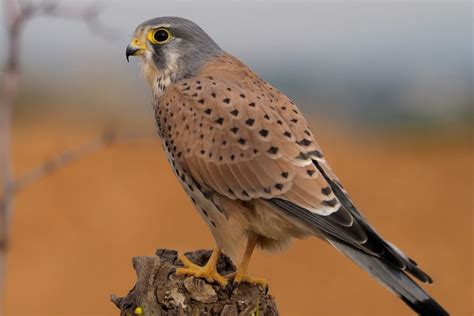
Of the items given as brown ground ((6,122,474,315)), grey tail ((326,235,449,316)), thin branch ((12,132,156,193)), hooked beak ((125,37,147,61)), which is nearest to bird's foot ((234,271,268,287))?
grey tail ((326,235,449,316))

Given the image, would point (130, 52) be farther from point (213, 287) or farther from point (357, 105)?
point (357, 105)

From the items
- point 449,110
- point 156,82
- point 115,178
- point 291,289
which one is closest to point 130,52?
point 156,82

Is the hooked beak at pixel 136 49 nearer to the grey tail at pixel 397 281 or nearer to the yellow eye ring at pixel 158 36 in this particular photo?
the yellow eye ring at pixel 158 36

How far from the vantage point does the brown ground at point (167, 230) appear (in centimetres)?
1722

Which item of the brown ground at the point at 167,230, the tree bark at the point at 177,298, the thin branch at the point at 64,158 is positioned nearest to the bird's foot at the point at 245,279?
the tree bark at the point at 177,298

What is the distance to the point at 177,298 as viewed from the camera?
19.4 feet

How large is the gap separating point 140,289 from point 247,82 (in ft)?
5.59

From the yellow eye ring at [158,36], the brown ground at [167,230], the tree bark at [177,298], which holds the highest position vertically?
the yellow eye ring at [158,36]

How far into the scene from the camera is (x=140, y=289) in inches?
235

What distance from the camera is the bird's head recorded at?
23.9 ft

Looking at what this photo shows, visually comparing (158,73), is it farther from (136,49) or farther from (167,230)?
(167,230)

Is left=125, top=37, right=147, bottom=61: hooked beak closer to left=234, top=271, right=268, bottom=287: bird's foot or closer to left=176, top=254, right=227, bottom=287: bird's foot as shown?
left=176, top=254, right=227, bottom=287: bird's foot

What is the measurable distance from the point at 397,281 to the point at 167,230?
50.6 feet

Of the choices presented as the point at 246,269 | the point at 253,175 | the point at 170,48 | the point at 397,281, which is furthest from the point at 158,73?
the point at 397,281
